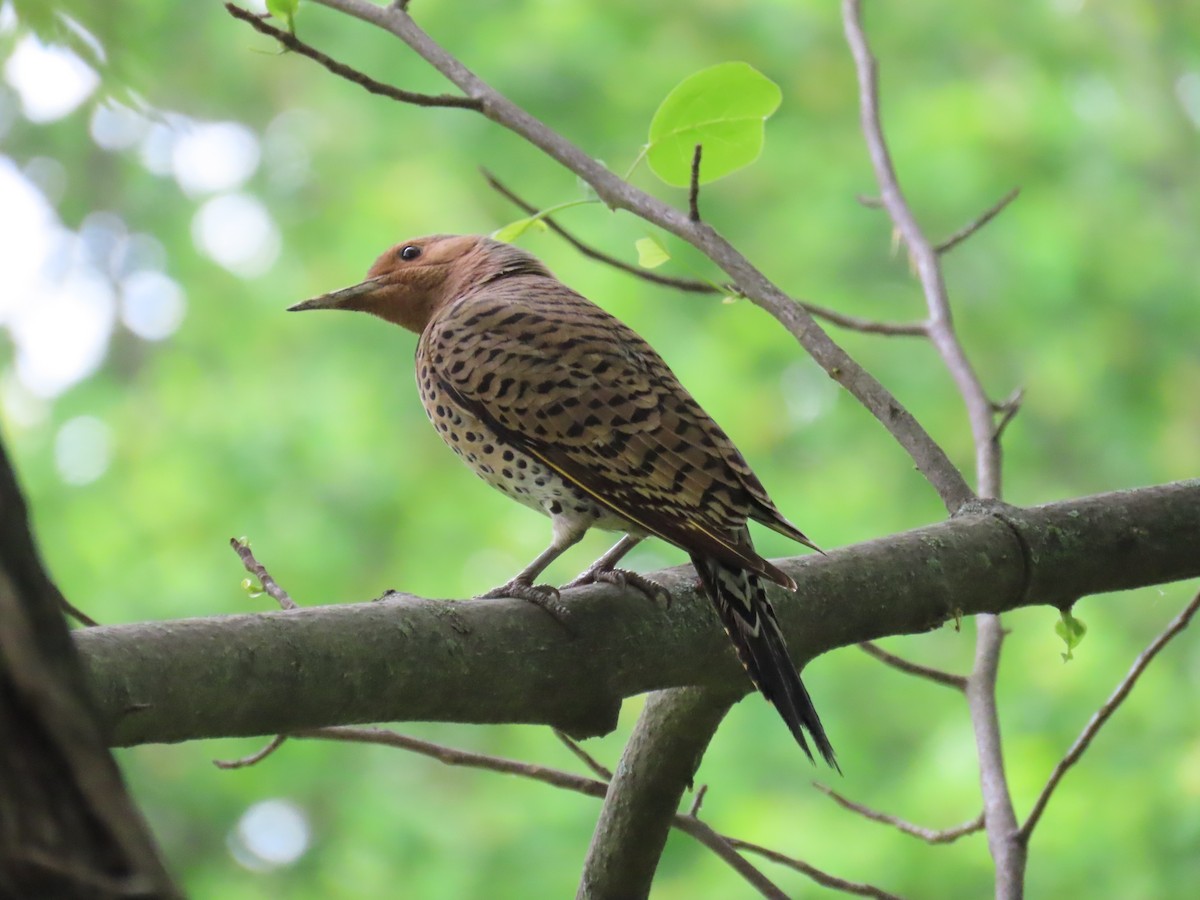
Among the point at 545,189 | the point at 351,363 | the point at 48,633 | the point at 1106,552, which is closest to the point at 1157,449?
the point at 545,189

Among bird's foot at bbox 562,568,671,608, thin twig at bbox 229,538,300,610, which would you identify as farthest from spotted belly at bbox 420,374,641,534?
thin twig at bbox 229,538,300,610

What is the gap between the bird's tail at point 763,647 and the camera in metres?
2.02

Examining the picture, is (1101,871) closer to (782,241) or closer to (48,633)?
(782,241)

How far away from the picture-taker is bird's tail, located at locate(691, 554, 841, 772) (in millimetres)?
2016

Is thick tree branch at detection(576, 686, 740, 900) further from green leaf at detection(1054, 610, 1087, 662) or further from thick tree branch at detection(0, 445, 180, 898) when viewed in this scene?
thick tree branch at detection(0, 445, 180, 898)

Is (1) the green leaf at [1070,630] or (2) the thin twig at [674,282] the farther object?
(2) the thin twig at [674,282]

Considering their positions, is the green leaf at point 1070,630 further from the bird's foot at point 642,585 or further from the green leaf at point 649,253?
the green leaf at point 649,253

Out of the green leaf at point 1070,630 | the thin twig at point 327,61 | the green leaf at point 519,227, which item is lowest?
the green leaf at point 1070,630

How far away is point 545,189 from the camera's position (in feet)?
23.2

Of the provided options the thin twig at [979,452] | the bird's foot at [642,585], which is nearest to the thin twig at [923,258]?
the thin twig at [979,452]

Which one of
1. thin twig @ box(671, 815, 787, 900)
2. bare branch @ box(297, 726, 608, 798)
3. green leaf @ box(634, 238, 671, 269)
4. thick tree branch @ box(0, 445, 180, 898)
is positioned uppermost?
green leaf @ box(634, 238, 671, 269)

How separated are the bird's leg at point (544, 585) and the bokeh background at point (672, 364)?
279cm

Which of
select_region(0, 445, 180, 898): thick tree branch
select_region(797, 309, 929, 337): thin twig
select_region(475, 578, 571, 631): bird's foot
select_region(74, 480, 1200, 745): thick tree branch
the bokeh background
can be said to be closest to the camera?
select_region(0, 445, 180, 898): thick tree branch

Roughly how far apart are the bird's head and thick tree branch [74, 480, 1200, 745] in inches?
52.7
